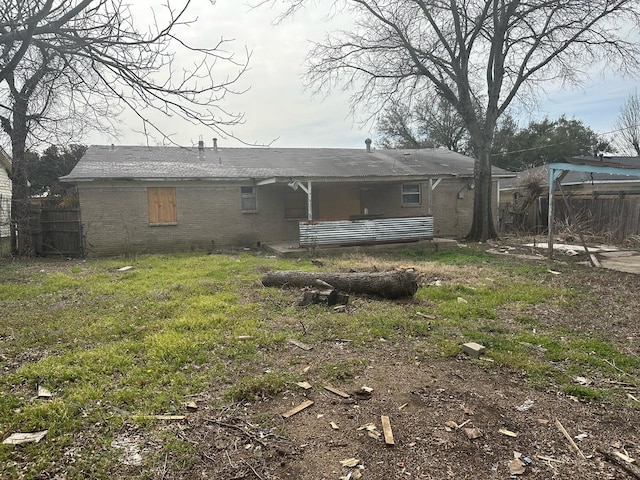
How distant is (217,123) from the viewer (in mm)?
3863

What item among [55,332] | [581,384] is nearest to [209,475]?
[581,384]

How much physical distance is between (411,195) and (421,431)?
15721mm

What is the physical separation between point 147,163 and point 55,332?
37.0 feet

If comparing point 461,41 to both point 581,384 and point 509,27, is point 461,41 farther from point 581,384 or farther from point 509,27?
point 581,384

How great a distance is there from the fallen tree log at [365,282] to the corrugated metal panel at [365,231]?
18.6 ft

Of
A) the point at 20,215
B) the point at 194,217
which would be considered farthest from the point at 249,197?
the point at 20,215

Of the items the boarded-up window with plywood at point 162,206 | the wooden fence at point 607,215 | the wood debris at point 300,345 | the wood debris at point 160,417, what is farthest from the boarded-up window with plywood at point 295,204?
the wood debris at point 160,417

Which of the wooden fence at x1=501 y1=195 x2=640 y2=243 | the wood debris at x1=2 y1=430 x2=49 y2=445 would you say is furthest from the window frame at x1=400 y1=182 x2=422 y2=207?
the wood debris at x1=2 y1=430 x2=49 y2=445

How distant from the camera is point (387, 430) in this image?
3.02 meters

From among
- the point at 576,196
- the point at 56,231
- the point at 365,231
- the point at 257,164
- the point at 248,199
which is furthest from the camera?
the point at 576,196

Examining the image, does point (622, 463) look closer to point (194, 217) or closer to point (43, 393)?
point (43, 393)

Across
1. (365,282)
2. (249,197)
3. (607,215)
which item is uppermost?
(249,197)

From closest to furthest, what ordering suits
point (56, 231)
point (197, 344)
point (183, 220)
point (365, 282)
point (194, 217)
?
point (197, 344), point (365, 282), point (56, 231), point (183, 220), point (194, 217)

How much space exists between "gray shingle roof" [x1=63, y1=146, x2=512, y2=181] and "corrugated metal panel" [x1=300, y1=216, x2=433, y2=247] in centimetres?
165
